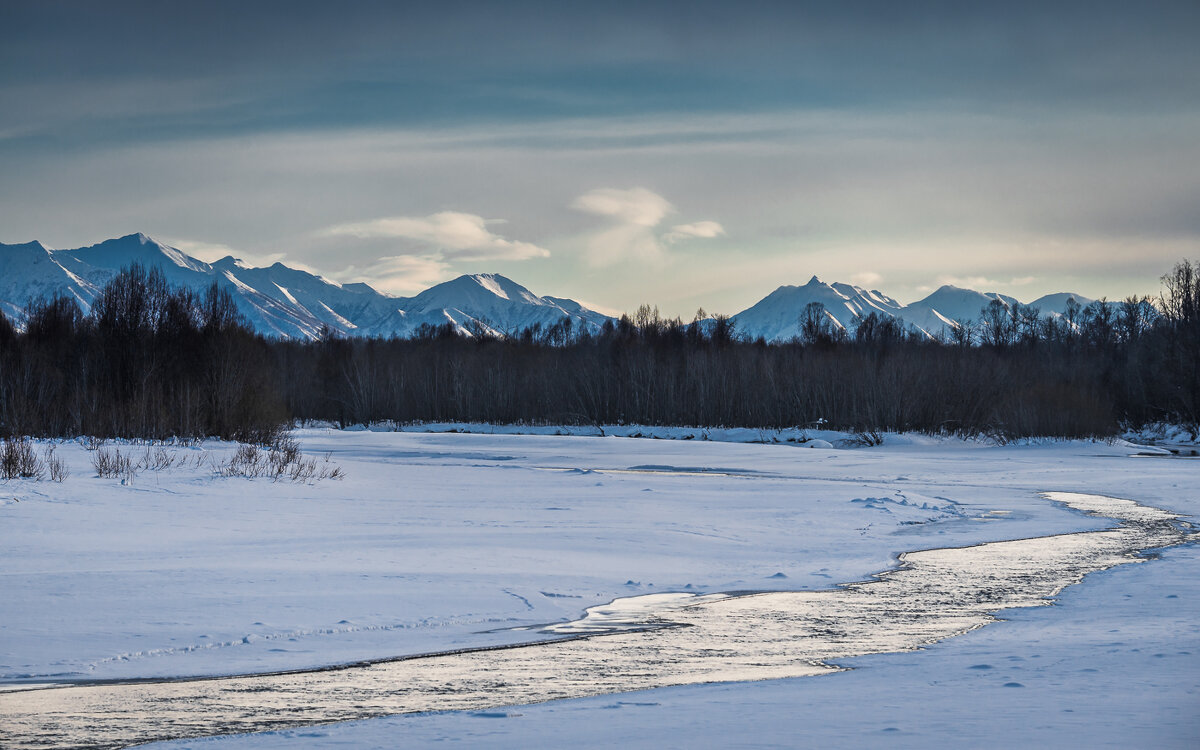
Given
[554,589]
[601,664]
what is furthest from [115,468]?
[601,664]

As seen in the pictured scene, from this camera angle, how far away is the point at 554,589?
10.4m

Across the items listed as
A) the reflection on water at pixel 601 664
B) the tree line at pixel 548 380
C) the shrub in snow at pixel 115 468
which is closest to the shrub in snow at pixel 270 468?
the shrub in snow at pixel 115 468

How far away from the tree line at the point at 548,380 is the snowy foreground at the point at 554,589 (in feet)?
29.3

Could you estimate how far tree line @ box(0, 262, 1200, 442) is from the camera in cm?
3016

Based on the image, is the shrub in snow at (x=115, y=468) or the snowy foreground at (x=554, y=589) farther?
the shrub in snow at (x=115, y=468)

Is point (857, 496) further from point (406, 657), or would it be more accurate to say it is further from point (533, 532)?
point (406, 657)

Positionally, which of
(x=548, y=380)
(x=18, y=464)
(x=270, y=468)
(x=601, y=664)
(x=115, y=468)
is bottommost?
(x=601, y=664)

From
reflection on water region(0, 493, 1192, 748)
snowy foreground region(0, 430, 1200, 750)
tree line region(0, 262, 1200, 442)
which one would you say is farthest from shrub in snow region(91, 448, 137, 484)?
reflection on water region(0, 493, 1192, 748)

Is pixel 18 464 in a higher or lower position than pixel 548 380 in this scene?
lower

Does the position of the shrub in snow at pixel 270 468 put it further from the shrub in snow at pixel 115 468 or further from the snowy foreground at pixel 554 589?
the shrub in snow at pixel 115 468

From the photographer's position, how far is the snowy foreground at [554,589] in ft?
18.4

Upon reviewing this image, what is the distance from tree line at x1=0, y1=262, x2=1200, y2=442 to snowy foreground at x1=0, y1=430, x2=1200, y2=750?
8.94m

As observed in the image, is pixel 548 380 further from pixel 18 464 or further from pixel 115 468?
pixel 18 464

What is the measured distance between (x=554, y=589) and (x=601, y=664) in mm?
3177
